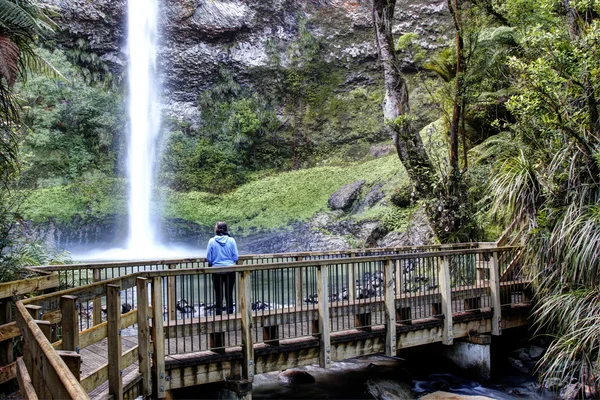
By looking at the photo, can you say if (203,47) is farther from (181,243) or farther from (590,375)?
(590,375)

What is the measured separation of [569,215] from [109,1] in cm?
3072

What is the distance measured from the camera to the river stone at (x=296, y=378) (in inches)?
344

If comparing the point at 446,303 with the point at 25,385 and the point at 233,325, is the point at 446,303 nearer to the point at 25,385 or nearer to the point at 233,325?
the point at 233,325

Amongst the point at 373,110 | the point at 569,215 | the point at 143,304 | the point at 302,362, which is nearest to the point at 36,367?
the point at 143,304

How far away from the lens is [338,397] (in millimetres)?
8109

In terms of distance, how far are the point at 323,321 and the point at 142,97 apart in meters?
30.0

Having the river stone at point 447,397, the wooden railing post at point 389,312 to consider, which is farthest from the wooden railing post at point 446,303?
the wooden railing post at point 389,312

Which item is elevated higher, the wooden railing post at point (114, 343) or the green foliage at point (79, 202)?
the green foliage at point (79, 202)

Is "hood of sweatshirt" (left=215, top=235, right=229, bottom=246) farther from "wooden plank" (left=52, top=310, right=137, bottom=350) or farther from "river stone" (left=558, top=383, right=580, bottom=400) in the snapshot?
"river stone" (left=558, top=383, right=580, bottom=400)

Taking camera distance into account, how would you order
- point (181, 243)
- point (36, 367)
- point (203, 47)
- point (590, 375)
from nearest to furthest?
1. point (36, 367)
2. point (590, 375)
3. point (181, 243)
4. point (203, 47)

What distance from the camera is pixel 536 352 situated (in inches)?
391

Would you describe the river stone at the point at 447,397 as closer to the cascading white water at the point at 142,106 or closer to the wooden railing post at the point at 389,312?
the wooden railing post at the point at 389,312

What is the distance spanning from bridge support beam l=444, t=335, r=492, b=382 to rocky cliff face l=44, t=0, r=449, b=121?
26.3 m

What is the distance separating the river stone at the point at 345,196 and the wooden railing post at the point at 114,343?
68.9ft
